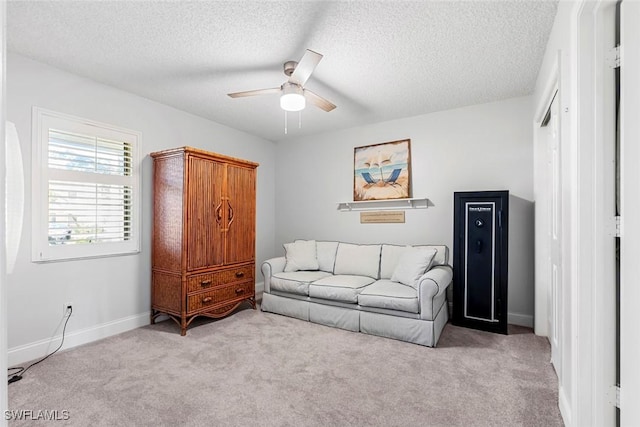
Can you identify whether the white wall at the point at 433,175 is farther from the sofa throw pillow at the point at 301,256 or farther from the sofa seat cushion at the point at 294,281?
the sofa seat cushion at the point at 294,281

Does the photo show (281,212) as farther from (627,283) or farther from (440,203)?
(627,283)

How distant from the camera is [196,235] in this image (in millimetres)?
3457

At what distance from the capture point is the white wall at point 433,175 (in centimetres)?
357

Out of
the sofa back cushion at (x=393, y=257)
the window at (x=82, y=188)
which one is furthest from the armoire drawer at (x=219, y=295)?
the sofa back cushion at (x=393, y=257)

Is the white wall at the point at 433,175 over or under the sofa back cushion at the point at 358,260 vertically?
over

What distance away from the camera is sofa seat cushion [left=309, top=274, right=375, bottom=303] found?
343cm

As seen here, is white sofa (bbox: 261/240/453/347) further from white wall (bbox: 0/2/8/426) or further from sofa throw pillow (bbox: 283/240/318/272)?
white wall (bbox: 0/2/8/426)

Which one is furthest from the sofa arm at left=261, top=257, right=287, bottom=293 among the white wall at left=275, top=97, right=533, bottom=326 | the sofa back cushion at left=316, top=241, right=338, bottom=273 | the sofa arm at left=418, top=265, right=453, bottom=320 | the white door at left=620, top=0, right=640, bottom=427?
the white door at left=620, top=0, right=640, bottom=427

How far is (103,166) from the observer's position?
10.6 ft

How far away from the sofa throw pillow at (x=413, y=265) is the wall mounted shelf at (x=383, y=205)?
76cm

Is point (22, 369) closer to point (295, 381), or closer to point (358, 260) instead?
point (295, 381)

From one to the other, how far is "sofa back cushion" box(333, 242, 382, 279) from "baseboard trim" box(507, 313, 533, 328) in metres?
1.53

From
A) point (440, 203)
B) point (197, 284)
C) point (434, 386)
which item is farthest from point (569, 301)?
point (197, 284)

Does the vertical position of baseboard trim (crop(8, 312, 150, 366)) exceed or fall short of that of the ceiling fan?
it falls short
